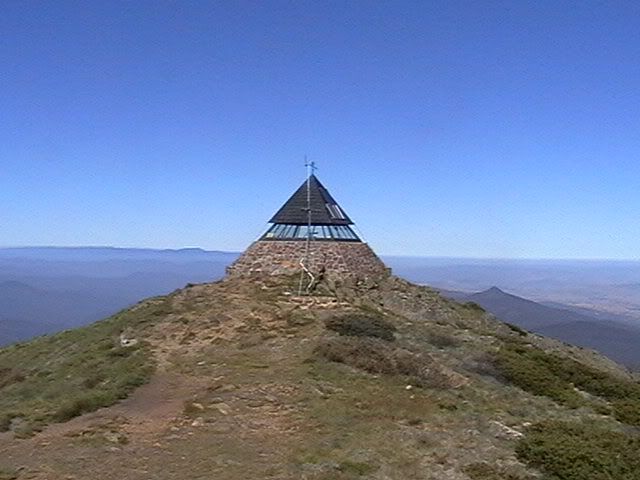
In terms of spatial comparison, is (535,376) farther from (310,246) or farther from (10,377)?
(10,377)

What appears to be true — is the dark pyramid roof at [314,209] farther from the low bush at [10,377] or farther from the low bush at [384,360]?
the low bush at [10,377]

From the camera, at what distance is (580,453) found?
55.5 feet

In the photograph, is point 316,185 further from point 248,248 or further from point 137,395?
point 137,395

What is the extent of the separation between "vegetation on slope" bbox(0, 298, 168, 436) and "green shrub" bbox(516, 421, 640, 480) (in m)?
13.9

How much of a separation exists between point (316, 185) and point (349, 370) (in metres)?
22.1

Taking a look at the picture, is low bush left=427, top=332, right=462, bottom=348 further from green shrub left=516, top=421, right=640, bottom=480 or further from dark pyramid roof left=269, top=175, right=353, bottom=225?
dark pyramid roof left=269, top=175, right=353, bottom=225

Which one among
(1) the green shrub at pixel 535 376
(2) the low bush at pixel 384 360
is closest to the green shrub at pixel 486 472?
(2) the low bush at pixel 384 360

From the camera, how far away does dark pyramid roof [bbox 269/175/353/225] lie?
42.3m

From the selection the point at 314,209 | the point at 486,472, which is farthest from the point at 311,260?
the point at 486,472

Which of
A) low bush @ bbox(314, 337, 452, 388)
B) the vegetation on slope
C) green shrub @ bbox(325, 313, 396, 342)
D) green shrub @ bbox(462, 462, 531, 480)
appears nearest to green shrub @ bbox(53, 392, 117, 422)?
the vegetation on slope

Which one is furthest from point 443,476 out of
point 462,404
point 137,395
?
point 137,395

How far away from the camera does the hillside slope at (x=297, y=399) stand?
1642 cm

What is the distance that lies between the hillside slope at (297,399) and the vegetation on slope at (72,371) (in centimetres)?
12

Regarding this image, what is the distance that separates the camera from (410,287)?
41938mm
